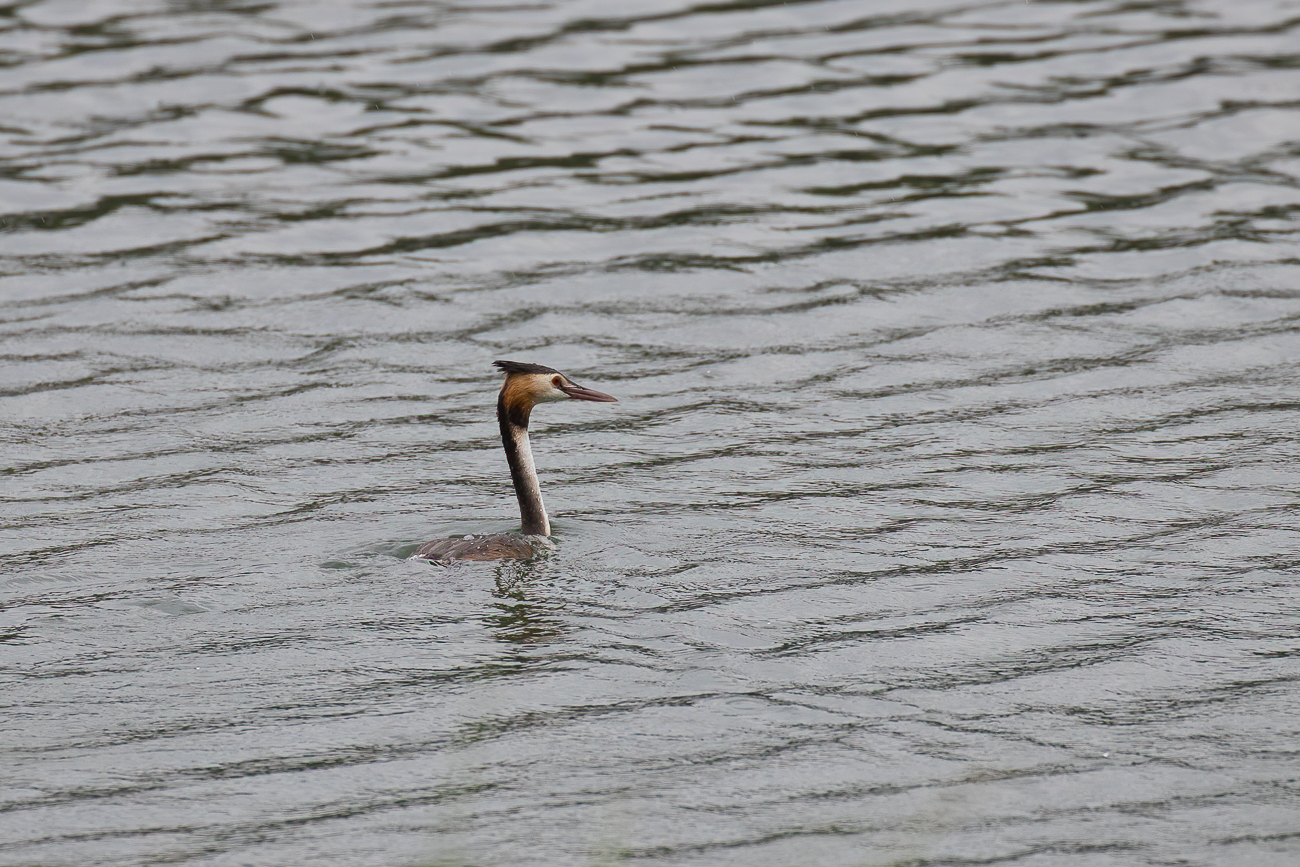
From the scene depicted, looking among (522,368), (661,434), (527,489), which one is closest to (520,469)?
(527,489)

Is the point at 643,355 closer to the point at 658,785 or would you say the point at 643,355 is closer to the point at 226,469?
the point at 226,469

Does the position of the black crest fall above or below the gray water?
above

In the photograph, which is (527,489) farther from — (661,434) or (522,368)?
(661,434)

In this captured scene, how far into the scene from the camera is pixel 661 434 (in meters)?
10.7

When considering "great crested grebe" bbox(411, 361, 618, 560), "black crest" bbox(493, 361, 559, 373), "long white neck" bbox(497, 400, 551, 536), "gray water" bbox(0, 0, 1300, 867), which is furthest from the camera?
"black crest" bbox(493, 361, 559, 373)

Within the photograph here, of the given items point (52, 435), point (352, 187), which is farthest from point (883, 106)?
Result: point (52, 435)

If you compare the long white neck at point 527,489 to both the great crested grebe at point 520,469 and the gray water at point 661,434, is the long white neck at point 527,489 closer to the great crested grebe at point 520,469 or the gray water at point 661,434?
the great crested grebe at point 520,469

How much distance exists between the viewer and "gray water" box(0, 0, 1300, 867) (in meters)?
6.48

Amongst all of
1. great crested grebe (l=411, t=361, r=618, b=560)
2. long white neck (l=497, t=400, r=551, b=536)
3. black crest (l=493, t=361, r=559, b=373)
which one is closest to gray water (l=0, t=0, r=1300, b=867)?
great crested grebe (l=411, t=361, r=618, b=560)

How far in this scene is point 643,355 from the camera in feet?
39.7

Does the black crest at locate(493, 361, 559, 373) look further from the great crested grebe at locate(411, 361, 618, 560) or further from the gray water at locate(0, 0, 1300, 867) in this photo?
the gray water at locate(0, 0, 1300, 867)

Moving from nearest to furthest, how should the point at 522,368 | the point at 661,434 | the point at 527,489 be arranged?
1. the point at 527,489
2. the point at 522,368
3. the point at 661,434

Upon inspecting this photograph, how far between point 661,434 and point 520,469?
176 centimetres

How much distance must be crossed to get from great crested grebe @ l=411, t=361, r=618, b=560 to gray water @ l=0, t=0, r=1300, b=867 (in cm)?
16
